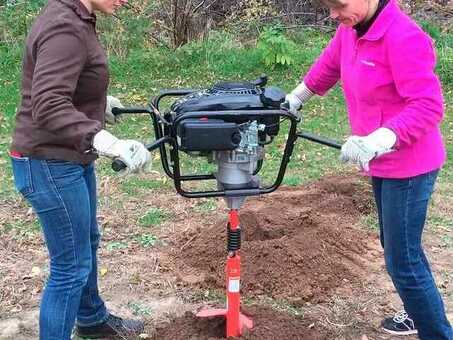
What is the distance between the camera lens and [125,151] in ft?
8.01

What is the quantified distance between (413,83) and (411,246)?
0.70 meters

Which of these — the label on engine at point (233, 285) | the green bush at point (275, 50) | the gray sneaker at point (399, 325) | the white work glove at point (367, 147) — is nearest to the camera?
the white work glove at point (367, 147)

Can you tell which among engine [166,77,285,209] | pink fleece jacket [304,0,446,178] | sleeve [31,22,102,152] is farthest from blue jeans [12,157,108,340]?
pink fleece jacket [304,0,446,178]

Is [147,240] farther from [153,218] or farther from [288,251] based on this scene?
[288,251]

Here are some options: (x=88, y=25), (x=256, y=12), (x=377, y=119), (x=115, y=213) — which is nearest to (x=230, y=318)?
(x=377, y=119)

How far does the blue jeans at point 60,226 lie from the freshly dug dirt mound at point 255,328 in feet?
2.05

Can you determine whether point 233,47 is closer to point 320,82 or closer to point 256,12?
point 256,12

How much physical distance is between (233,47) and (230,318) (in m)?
6.93

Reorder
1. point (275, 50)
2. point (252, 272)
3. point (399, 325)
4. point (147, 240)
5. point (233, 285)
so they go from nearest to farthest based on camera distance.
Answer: point (233, 285) < point (399, 325) < point (252, 272) < point (147, 240) < point (275, 50)

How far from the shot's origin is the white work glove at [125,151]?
8.01 ft

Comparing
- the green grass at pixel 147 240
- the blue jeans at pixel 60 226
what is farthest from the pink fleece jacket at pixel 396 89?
the green grass at pixel 147 240

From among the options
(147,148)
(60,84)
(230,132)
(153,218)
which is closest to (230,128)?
(230,132)

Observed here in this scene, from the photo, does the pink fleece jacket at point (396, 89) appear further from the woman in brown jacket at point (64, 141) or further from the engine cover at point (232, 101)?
the woman in brown jacket at point (64, 141)

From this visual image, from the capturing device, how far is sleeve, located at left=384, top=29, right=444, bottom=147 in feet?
8.62
